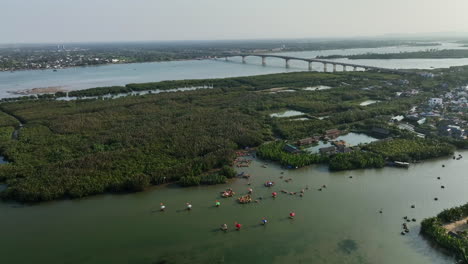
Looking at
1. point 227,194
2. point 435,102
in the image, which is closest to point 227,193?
point 227,194

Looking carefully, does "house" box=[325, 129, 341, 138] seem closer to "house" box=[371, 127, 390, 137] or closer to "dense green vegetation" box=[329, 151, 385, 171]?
"house" box=[371, 127, 390, 137]

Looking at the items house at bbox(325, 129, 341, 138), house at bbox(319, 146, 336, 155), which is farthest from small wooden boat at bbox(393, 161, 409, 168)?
house at bbox(325, 129, 341, 138)

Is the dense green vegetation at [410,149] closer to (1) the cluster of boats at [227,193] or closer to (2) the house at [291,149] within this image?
(2) the house at [291,149]

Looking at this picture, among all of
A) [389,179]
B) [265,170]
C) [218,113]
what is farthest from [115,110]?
[389,179]

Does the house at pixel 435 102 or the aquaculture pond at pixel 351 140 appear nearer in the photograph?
the aquaculture pond at pixel 351 140

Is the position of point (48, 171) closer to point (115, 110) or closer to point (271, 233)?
point (271, 233)

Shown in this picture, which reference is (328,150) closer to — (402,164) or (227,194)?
(402,164)

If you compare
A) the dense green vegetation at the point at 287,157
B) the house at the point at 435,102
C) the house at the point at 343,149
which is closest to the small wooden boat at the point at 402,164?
the house at the point at 343,149
